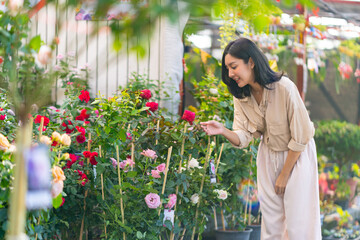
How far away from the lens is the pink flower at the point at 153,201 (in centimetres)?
248

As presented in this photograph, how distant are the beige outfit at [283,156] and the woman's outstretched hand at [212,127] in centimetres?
14

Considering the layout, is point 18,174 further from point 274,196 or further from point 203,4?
point 274,196

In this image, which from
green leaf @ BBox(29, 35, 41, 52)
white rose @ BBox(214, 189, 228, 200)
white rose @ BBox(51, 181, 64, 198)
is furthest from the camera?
white rose @ BBox(214, 189, 228, 200)

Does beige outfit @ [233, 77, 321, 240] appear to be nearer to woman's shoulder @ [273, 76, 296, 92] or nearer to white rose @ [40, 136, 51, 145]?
woman's shoulder @ [273, 76, 296, 92]

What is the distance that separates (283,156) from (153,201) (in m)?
0.73

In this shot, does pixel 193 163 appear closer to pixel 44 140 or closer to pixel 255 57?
pixel 255 57

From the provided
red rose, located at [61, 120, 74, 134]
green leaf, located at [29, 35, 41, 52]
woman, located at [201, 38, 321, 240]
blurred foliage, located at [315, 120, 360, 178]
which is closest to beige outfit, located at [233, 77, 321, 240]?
woman, located at [201, 38, 321, 240]

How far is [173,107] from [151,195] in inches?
59.4

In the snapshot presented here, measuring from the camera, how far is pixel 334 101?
695 cm

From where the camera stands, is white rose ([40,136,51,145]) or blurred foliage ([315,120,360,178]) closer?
white rose ([40,136,51,145])

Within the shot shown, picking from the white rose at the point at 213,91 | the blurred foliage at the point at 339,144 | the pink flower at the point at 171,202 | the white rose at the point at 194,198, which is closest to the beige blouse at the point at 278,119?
the white rose at the point at 194,198

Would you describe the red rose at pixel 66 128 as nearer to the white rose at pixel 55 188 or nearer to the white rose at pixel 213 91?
the white rose at pixel 55 188

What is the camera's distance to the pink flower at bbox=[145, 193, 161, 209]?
248 centimetres

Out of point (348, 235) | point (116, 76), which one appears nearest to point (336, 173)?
point (348, 235)
